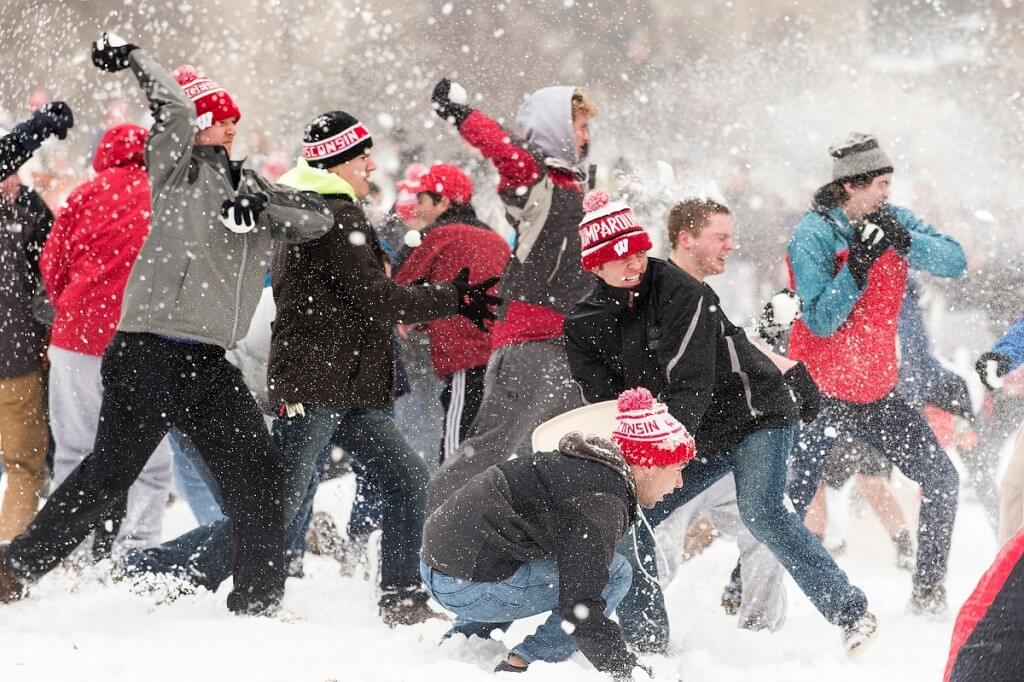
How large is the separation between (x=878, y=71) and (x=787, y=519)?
46.5 ft

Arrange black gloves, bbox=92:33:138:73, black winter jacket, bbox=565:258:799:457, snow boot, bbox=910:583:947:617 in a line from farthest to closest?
snow boot, bbox=910:583:947:617, black winter jacket, bbox=565:258:799:457, black gloves, bbox=92:33:138:73

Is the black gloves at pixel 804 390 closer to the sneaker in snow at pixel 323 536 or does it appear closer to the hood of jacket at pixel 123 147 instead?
the sneaker in snow at pixel 323 536

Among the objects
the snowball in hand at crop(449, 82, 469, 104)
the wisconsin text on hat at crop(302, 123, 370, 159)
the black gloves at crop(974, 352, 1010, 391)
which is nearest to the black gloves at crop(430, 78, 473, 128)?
the snowball in hand at crop(449, 82, 469, 104)

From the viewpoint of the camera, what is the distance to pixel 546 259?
455cm

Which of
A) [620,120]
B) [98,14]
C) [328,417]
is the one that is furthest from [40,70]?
[620,120]

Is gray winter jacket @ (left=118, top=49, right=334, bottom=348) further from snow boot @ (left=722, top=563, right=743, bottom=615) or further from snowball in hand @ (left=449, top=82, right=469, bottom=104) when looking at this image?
snow boot @ (left=722, top=563, right=743, bottom=615)

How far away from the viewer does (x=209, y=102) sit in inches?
154

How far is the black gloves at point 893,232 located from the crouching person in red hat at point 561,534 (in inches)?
65.5

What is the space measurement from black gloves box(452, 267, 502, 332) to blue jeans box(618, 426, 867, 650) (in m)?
0.80

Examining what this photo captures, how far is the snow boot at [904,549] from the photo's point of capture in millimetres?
5805

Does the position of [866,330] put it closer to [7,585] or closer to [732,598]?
[732,598]

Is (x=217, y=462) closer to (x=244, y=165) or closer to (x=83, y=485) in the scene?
(x=83, y=485)

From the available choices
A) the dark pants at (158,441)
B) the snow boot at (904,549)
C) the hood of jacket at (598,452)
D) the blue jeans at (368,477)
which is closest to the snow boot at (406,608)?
the blue jeans at (368,477)

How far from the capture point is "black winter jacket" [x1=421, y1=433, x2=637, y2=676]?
3184 mm
